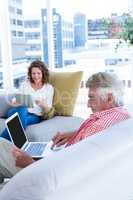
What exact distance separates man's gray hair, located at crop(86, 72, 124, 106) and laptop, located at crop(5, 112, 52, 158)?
53cm

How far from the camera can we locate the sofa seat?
352 cm

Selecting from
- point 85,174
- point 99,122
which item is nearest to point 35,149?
point 99,122

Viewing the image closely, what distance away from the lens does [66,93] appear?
4.12m

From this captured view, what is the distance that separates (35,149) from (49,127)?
1.27 metres

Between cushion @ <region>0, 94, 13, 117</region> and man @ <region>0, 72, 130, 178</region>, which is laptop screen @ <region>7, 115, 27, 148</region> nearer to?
man @ <region>0, 72, 130, 178</region>

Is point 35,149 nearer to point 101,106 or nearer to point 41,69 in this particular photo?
point 101,106

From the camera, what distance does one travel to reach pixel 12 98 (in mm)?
4031

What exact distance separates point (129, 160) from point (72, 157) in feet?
0.99

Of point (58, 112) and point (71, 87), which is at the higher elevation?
point (71, 87)

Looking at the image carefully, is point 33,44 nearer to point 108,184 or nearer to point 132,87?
point 132,87

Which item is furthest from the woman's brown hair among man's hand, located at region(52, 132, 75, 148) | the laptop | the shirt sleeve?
man's hand, located at region(52, 132, 75, 148)

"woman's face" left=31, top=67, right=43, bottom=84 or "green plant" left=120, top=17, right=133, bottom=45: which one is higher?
"green plant" left=120, top=17, right=133, bottom=45

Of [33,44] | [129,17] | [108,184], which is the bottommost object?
[108,184]

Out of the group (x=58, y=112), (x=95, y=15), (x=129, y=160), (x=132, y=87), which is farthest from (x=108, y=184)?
(x=95, y=15)
